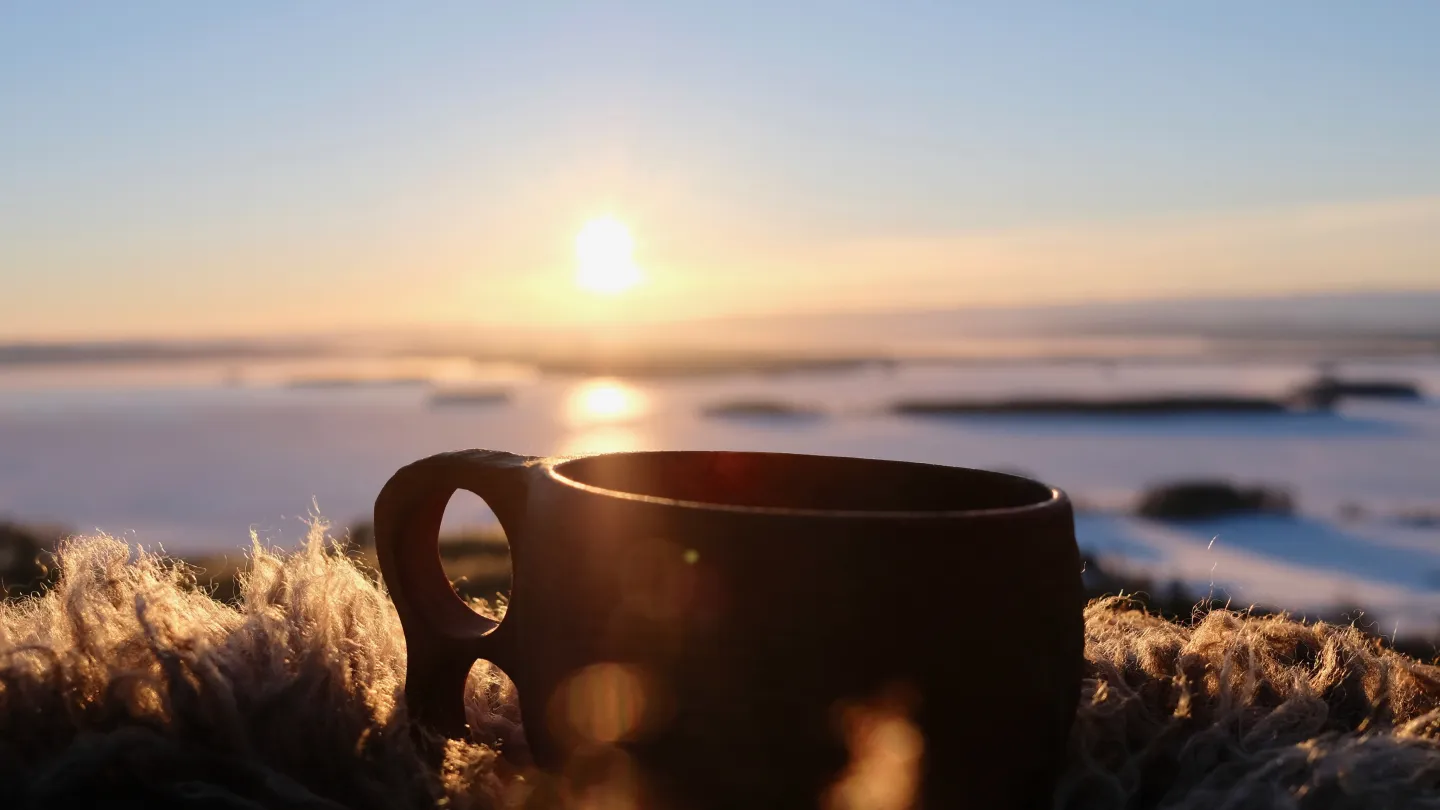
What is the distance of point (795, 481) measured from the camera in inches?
56.5

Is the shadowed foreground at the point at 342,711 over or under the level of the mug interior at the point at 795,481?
under

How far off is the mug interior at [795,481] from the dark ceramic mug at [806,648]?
0.20m

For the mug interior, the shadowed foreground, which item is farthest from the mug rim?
the shadowed foreground

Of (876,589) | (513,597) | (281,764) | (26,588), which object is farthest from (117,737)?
(876,589)

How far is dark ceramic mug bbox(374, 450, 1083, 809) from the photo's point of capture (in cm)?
97

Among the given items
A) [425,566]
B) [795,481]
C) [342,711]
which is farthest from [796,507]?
[342,711]

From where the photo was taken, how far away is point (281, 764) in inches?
45.2

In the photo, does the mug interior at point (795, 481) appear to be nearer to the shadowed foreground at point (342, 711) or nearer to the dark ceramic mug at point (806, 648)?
the dark ceramic mug at point (806, 648)

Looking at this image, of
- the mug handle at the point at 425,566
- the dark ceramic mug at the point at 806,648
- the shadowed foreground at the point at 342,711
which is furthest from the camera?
the mug handle at the point at 425,566

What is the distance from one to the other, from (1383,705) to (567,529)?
1.10m

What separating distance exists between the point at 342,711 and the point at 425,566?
191 millimetres

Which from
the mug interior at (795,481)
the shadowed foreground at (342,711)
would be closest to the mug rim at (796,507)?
the mug interior at (795,481)

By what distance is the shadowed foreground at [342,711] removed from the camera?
111 cm

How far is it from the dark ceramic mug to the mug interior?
8.0 inches
